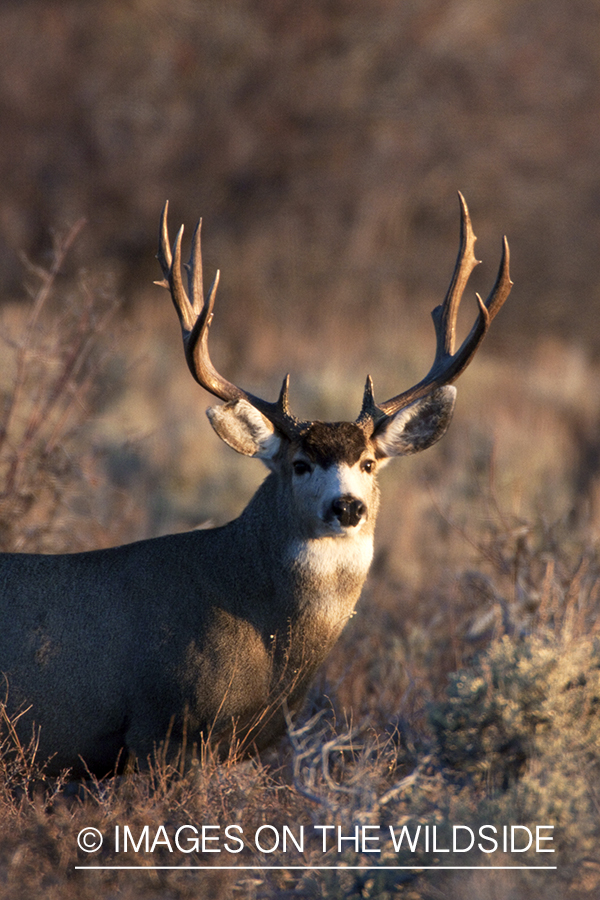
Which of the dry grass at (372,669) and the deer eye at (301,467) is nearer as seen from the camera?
the dry grass at (372,669)

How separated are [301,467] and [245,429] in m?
0.38

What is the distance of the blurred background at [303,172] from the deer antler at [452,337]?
8810 millimetres

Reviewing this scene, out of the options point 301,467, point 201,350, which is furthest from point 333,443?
point 201,350

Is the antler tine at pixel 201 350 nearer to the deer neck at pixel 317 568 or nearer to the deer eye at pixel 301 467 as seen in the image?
the deer eye at pixel 301 467

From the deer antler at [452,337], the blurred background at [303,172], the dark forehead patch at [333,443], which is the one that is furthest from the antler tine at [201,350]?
the blurred background at [303,172]

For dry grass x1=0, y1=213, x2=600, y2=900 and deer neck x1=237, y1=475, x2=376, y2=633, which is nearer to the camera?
dry grass x1=0, y1=213, x2=600, y2=900

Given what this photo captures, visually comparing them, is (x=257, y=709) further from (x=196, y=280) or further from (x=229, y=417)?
(x=196, y=280)

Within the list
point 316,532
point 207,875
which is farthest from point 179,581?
point 207,875

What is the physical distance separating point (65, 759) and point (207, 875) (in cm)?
121

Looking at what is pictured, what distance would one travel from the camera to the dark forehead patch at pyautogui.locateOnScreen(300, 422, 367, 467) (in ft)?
18.5

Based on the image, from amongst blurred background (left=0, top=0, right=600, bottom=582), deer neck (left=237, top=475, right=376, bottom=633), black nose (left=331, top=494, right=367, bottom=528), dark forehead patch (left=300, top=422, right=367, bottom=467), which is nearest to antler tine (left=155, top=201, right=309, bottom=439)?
dark forehead patch (left=300, top=422, right=367, bottom=467)

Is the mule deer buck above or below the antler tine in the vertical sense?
below

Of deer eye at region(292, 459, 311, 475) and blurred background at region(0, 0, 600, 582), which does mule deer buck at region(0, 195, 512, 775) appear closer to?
deer eye at region(292, 459, 311, 475)

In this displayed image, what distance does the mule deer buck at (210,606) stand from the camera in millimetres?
5340
